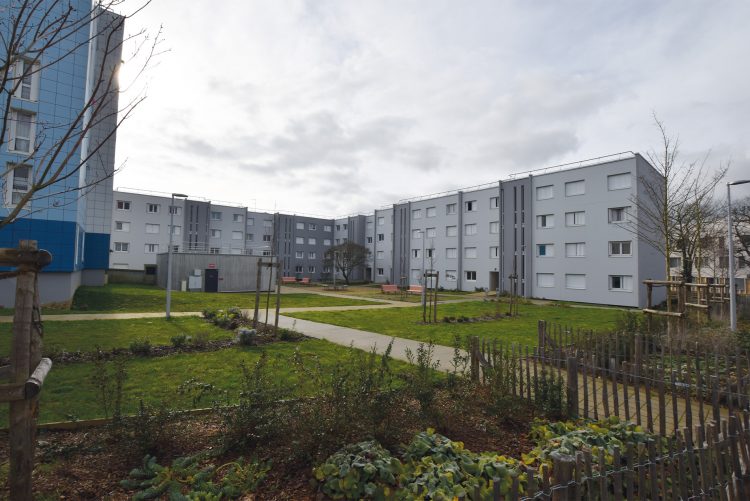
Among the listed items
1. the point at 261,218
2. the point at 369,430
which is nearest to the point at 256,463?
the point at 369,430

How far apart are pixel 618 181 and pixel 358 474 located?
34.3 m

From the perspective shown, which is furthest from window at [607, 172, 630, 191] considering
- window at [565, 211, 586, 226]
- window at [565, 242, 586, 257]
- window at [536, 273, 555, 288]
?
window at [536, 273, 555, 288]

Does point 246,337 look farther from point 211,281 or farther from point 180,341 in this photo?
point 211,281

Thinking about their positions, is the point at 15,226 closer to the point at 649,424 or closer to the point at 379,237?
the point at 649,424

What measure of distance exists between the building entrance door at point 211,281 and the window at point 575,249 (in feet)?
101

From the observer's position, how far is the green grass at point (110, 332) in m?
10.5

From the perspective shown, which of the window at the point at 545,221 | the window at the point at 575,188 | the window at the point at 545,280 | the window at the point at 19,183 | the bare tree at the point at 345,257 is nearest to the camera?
the window at the point at 19,183

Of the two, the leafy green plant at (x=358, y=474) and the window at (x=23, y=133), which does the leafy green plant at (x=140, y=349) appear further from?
the window at (x=23, y=133)

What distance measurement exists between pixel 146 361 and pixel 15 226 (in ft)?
50.3

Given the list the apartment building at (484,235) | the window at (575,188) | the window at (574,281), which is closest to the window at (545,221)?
the apartment building at (484,235)

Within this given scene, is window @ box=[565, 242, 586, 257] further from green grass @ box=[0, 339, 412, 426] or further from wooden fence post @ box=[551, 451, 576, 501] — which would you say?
wooden fence post @ box=[551, 451, 576, 501]

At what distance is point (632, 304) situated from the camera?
29125 mm

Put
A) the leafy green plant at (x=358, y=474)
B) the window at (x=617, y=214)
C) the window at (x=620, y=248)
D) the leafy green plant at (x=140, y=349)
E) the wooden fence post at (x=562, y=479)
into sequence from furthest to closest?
the window at (x=617, y=214) → the window at (x=620, y=248) → the leafy green plant at (x=140, y=349) → the leafy green plant at (x=358, y=474) → the wooden fence post at (x=562, y=479)

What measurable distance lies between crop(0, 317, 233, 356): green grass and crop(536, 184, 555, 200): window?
31.4 m
